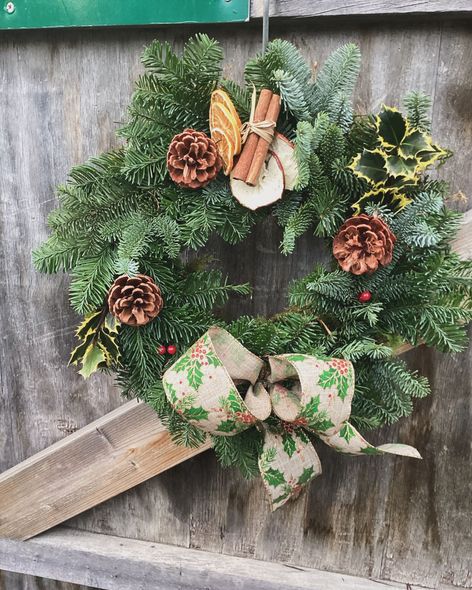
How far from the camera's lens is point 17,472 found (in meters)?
1.03

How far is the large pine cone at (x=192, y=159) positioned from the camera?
645mm

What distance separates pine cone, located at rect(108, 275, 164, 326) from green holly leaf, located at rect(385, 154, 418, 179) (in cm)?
34

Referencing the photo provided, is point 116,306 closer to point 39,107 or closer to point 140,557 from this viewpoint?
point 39,107

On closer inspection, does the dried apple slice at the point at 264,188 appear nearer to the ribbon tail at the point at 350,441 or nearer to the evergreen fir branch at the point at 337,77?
the evergreen fir branch at the point at 337,77

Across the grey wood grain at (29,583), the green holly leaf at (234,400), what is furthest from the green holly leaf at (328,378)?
the grey wood grain at (29,583)

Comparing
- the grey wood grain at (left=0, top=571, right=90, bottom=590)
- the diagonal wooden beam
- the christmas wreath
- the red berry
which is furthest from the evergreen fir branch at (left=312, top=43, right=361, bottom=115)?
the grey wood grain at (left=0, top=571, right=90, bottom=590)

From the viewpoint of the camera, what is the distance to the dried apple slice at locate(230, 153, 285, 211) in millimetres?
671

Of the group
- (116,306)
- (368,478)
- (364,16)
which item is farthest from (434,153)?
(368,478)

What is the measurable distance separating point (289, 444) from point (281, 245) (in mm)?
278

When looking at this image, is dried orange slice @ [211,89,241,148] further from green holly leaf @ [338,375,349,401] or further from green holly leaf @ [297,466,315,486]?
green holly leaf @ [297,466,315,486]

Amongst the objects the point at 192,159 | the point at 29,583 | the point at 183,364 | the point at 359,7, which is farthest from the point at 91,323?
the point at 29,583

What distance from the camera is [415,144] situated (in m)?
0.63

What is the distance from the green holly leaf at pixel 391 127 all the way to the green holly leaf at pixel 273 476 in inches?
17.9

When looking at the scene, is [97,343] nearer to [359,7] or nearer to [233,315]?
[233,315]
